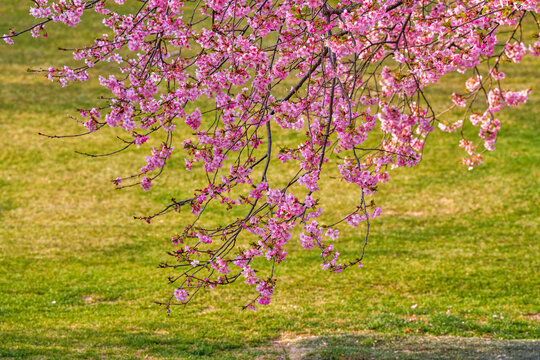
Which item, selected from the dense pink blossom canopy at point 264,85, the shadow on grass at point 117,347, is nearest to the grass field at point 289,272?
the shadow on grass at point 117,347

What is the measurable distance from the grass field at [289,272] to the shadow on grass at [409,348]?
0.10 ft

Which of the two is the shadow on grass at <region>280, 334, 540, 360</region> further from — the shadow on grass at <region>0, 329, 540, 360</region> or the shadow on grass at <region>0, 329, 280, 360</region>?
the shadow on grass at <region>0, 329, 280, 360</region>

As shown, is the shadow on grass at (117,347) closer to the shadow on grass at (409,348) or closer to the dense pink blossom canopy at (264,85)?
the shadow on grass at (409,348)

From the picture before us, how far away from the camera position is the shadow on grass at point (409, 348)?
7777mm

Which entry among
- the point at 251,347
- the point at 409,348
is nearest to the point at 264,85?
the point at 409,348

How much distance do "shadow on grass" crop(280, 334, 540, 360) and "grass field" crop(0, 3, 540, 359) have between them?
1.3 inches

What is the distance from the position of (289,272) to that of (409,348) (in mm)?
4827

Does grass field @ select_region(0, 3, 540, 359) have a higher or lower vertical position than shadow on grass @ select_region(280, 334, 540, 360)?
higher

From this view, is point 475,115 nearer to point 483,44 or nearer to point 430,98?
point 483,44

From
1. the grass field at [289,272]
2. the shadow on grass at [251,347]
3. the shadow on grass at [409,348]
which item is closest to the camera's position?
the shadow on grass at [409,348]

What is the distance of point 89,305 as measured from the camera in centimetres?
1148

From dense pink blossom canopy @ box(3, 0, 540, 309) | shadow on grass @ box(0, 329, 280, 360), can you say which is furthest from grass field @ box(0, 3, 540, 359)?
dense pink blossom canopy @ box(3, 0, 540, 309)

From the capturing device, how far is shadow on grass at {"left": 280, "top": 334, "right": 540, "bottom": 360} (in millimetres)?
7777

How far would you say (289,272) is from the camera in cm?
1294
